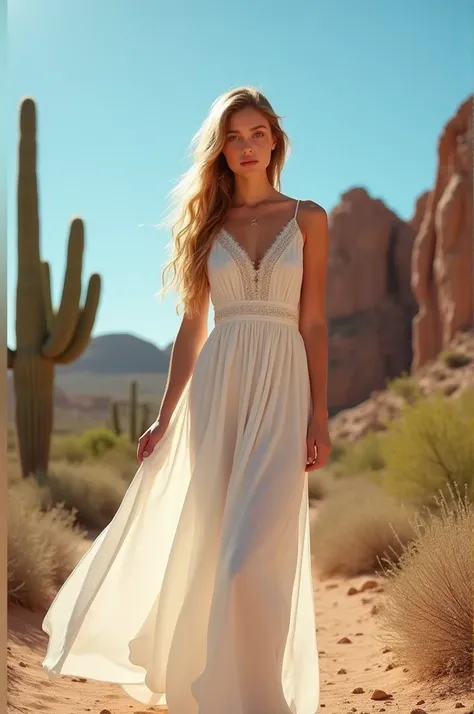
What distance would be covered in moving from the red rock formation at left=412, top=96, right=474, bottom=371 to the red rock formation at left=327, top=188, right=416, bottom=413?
625cm

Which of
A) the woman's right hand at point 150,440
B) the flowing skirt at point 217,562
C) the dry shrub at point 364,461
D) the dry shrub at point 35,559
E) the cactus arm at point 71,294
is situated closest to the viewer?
the flowing skirt at point 217,562

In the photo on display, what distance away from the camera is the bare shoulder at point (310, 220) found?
4.08 m

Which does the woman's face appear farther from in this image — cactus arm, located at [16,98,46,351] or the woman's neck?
cactus arm, located at [16,98,46,351]

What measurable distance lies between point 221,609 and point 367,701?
1.31 metres

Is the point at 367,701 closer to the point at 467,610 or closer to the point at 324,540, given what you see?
the point at 467,610

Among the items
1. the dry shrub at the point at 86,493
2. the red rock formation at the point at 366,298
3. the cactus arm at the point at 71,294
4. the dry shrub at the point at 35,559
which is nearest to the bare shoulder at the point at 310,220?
the dry shrub at the point at 35,559

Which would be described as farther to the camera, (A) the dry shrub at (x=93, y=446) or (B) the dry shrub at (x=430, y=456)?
(A) the dry shrub at (x=93, y=446)

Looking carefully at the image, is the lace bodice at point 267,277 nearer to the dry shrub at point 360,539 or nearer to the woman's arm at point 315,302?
the woman's arm at point 315,302

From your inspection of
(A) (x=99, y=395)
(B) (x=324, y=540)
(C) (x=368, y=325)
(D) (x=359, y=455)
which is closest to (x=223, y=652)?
(B) (x=324, y=540)

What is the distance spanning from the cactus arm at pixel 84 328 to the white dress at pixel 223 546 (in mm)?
8668

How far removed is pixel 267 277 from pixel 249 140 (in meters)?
0.65

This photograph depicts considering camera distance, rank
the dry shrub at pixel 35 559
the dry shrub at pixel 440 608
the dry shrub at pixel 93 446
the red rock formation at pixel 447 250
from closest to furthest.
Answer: the dry shrub at pixel 440 608
the dry shrub at pixel 35 559
the dry shrub at pixel 93 446
the red rock formation at pixel 447 250

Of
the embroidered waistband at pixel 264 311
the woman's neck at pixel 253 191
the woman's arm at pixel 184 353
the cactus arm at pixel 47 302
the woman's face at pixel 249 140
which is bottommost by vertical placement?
the woman's arm at pixel 184 353

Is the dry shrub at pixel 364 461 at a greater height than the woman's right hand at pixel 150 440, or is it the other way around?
the woman's right hand at pixel 150 440
